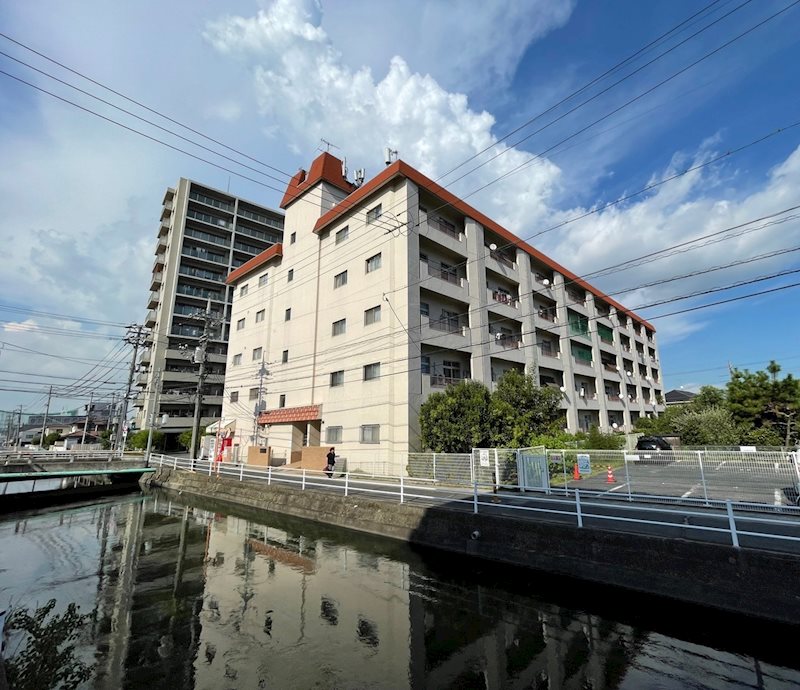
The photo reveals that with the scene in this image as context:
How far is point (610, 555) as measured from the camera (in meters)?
7.98

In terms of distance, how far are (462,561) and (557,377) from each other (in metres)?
26.8

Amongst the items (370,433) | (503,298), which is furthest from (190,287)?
(503,298)

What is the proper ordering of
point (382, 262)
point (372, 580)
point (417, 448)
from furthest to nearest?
point (382, 262) → point (417, 448) → point (372, 580)

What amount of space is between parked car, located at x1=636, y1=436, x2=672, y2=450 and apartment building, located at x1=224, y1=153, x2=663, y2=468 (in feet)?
16.2

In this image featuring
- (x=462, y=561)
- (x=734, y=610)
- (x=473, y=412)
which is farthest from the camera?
(x=473, y=412)

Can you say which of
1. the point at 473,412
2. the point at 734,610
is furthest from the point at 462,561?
the point at 473,412

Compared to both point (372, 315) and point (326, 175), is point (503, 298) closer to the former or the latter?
point (372, 315)

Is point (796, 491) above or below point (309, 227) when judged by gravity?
below

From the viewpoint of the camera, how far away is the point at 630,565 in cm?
769

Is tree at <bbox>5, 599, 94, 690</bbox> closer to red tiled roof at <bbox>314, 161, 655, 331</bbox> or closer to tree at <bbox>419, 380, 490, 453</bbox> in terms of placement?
tree at <bbox>419, 380, 490, 453</bbox>

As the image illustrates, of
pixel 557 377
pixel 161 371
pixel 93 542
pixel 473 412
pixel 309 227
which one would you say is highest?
pixel 309 227

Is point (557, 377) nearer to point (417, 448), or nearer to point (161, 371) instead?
point (417, 448)

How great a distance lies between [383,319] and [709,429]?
2549cm

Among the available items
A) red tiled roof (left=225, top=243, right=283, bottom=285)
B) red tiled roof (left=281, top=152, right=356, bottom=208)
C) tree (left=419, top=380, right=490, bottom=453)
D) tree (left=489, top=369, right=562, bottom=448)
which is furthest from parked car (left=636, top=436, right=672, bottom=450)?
red tiled roof (left=225, top=243, right=283, bottom=285)
